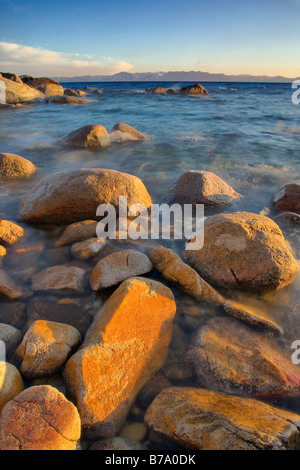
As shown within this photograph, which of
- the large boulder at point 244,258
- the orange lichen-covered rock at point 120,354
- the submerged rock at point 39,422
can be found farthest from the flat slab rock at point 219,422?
the large boulder at point 244,258

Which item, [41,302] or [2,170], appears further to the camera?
[2,170]

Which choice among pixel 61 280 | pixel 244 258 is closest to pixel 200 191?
pixel 244 258

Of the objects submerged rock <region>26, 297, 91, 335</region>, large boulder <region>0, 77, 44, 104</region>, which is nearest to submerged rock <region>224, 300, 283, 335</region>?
submerged rock <region>26, 297, 91, 335</region>

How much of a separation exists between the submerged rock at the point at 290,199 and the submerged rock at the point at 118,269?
10.0 ft

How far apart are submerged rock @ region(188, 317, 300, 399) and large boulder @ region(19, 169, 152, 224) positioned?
94.5 inches

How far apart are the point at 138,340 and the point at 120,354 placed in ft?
0.63

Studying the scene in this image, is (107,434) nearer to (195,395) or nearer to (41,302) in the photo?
(195,395)

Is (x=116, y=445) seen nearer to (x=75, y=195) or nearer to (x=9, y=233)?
(x=9, y=233)

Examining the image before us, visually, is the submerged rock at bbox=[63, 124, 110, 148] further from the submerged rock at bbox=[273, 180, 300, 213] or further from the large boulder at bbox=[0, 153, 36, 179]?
the submerged rock at bbox=[273, 180, 300, 213]

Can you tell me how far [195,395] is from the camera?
6.65 feet

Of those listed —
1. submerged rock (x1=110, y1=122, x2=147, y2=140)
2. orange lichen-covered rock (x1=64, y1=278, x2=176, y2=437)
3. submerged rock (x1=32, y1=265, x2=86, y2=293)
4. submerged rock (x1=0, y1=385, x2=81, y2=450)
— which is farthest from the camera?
submerged rock (x1=110, y1=122, x2=147, y2=140)

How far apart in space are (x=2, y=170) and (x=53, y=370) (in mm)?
5138

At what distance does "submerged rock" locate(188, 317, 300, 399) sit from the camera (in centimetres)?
215
